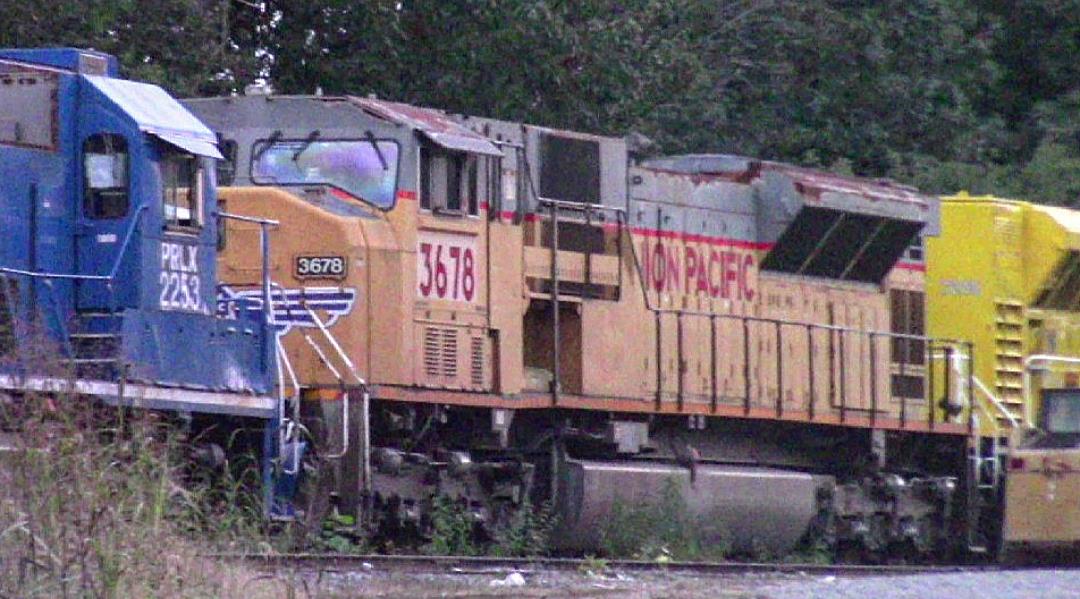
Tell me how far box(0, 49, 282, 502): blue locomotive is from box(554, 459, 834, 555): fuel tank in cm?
365

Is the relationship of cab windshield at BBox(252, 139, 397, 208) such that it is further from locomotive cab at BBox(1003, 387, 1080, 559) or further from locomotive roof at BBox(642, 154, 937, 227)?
locomotive cab at BBox(1003, 387, 1080, 559)

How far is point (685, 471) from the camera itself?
55.5ft

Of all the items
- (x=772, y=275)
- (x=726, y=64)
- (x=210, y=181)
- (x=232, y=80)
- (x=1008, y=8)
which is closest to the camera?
(x=210, y=181)

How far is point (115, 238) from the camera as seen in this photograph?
12.1 meters

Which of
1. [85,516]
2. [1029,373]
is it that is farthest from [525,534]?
[1029,373]

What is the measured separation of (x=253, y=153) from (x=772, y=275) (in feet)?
18.5

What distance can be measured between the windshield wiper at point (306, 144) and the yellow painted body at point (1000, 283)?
8.37m

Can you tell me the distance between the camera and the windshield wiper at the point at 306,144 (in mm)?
14219

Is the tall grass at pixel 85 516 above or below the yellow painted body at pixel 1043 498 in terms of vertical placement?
above

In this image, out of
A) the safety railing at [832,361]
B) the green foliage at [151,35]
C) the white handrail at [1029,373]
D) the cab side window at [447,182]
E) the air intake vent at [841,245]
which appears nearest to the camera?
the cab side window at [447,182]

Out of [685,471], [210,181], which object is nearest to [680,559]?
[685,471]

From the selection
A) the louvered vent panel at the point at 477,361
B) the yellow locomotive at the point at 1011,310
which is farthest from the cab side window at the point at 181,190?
the yellow locomotive at the point at 1011,310

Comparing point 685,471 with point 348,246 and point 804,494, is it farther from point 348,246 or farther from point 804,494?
point 348,246

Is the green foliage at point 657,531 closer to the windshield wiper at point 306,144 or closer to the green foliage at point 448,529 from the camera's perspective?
the green foliage at point 448,529
